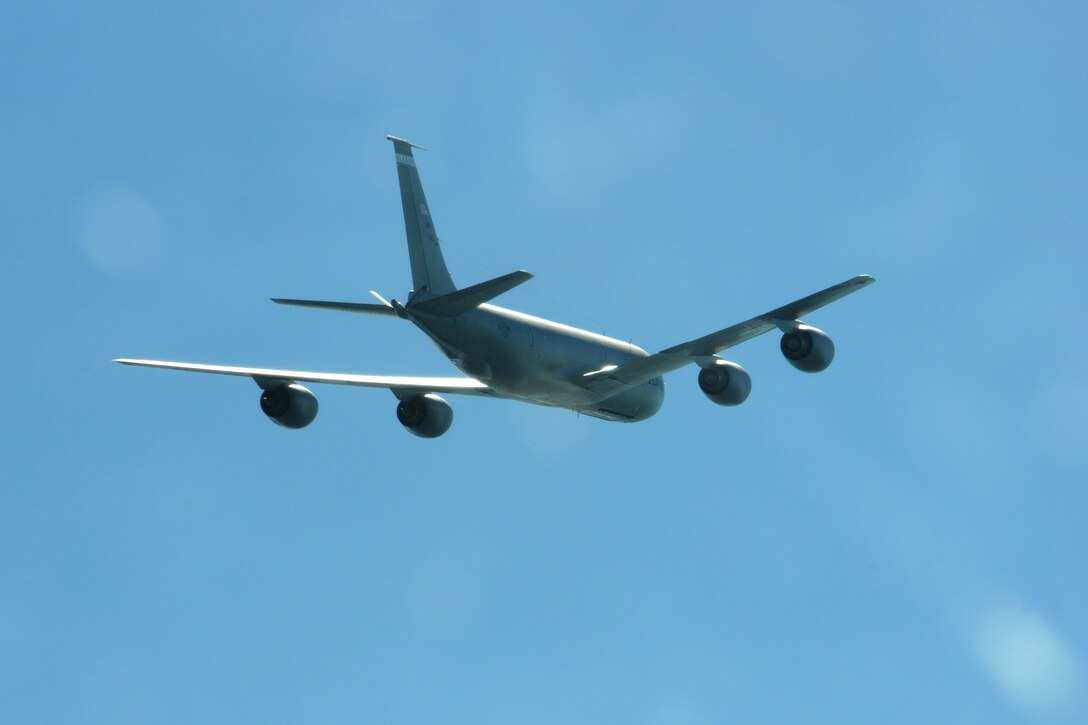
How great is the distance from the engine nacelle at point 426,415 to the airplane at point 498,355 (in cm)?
3

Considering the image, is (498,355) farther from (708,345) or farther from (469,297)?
(708,345)

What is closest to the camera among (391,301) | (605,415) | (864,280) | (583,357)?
(864,280)

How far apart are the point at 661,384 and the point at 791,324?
1095 cm

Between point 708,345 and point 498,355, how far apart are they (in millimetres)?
5674

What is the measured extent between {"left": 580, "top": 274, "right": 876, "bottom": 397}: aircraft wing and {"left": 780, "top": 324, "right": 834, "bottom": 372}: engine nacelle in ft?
1.74

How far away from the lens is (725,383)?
46.8 metres

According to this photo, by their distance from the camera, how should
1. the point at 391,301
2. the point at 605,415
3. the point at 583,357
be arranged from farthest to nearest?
the point at 605,415
the point at 583,357
the point at 391,301

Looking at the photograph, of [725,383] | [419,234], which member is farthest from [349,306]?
[725,383]

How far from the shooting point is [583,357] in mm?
49719

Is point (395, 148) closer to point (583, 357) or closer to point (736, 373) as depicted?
point (583, 357)

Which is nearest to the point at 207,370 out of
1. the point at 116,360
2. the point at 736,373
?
the point at 116,360

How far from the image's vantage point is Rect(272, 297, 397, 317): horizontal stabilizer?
44.3m

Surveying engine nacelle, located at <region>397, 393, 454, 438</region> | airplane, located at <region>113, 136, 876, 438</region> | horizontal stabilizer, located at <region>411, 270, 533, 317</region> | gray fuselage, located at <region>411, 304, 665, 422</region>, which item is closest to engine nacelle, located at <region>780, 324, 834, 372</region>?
airplane, located at <region>113, 136, 876, 438</region>

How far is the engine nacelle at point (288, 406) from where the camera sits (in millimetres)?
49938
